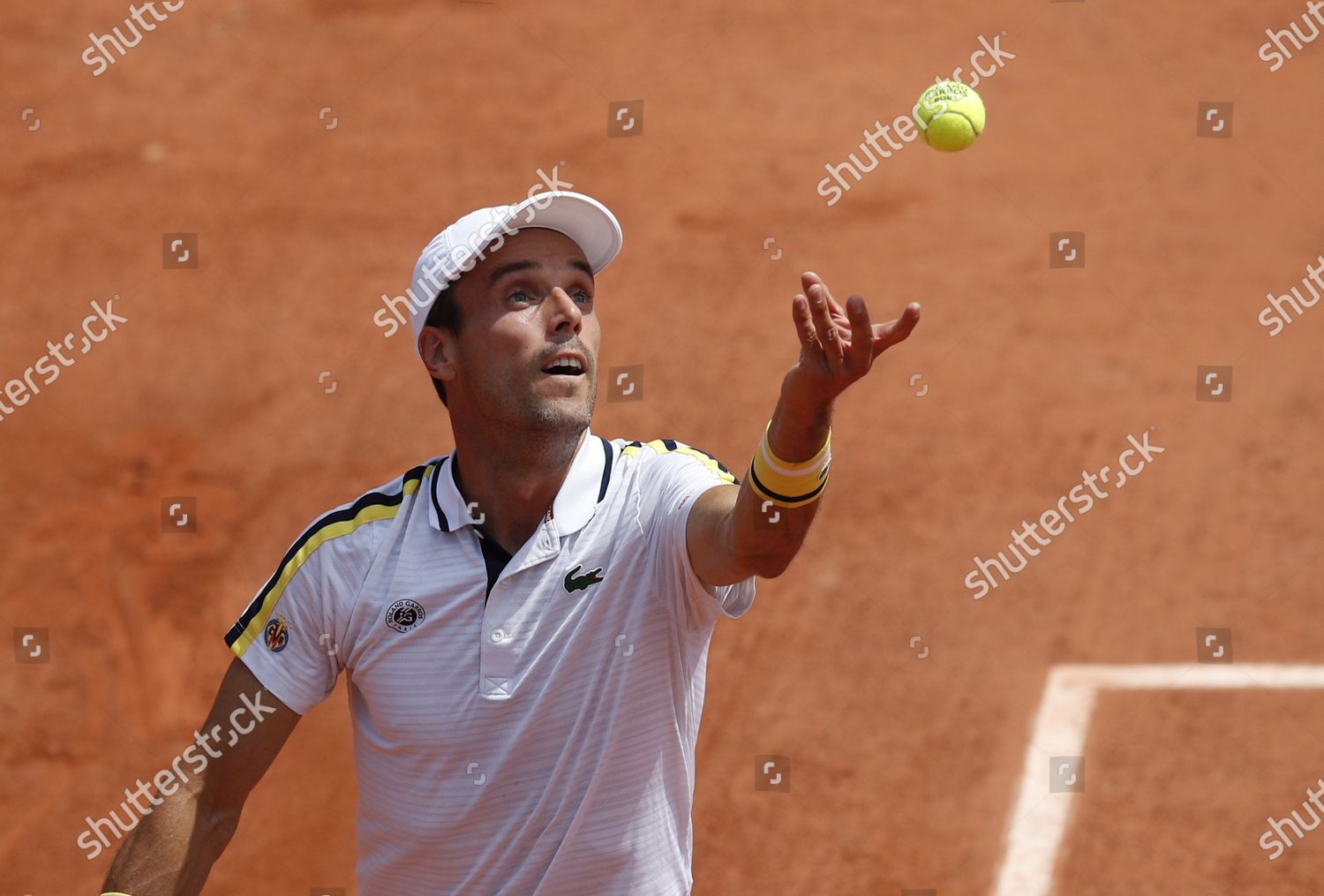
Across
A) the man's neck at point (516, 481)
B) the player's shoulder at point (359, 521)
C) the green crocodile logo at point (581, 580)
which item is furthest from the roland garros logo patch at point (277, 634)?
the green crocodile logo at point (581, 580)

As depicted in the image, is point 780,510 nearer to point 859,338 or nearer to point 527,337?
point 859,338

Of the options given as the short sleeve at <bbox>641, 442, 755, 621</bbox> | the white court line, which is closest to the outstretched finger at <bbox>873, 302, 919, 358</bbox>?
the short sleeve at <bbox>641, 442, 755, 621</bbox>

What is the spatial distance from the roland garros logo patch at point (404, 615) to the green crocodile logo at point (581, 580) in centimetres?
31

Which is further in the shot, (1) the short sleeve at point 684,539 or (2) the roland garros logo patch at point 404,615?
(2) the roland garros logo patch at point 404,615

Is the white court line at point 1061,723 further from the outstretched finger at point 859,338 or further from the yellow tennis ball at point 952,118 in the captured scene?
the outstretched finger at point 859,338

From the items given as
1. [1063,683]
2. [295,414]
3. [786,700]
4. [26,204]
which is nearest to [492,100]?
[295,414]

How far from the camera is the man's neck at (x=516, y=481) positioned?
289 cm

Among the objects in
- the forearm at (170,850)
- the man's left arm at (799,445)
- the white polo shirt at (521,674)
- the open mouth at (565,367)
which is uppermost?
the open mouth at (565,367)

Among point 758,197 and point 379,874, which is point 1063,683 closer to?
point 758,197

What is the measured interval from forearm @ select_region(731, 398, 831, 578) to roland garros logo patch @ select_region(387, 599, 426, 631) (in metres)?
0.77

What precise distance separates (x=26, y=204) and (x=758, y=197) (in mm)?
2951

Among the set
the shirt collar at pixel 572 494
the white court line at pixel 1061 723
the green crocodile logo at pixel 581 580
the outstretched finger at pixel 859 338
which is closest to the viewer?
the outstretched finger at pixel 859 338

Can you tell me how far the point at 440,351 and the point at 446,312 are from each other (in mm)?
92

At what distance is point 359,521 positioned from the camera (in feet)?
9.62
